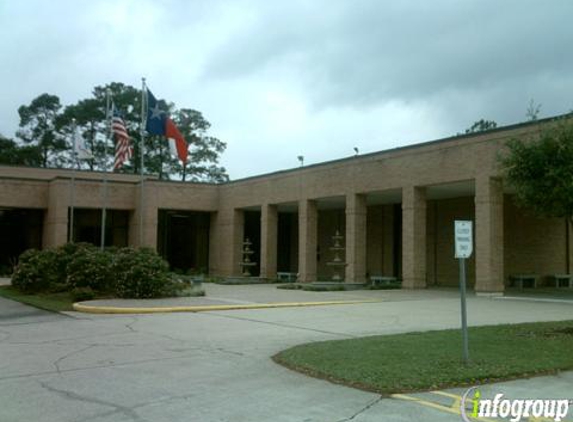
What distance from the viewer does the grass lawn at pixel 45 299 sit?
19773 mm

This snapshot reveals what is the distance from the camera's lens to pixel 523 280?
32.1 meters

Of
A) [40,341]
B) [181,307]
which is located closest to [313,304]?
[181,307]

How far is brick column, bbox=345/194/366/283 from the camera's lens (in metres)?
32.2

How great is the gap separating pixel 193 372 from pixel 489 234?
722 inches

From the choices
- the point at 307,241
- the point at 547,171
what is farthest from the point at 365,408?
the point at 307,241

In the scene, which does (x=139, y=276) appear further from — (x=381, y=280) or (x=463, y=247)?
(x=463, y=247)

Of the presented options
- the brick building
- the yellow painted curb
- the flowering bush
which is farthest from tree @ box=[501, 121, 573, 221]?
the flowering bush

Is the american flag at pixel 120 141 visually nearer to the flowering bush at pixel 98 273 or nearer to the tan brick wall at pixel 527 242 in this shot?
the flowering bush at pixel 98 273

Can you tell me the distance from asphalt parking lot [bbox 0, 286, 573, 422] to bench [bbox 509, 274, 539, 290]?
14515 mm

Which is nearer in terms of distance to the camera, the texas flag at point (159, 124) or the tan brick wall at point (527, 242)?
the texas flag at point (159, 124)

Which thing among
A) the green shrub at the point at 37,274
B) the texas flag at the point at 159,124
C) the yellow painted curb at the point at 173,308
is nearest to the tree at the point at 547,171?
the yellow painted curb at the point at 173,308

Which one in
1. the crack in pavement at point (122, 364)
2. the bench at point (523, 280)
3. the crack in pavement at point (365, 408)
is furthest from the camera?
the bench at point (523, 280)

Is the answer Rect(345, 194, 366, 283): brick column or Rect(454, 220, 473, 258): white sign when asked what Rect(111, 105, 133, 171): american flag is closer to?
Rect(345, 194, 366, 283): brick column

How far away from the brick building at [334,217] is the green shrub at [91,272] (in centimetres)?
1074
